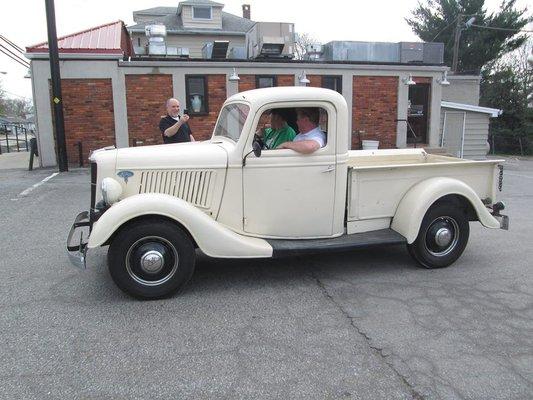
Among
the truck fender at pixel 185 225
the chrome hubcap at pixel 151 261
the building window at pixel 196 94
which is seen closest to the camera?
the truck fender at pixel 185 225

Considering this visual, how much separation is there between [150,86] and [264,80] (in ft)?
11.8

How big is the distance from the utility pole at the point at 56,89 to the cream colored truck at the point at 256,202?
30.6 feet

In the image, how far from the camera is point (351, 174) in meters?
4.86

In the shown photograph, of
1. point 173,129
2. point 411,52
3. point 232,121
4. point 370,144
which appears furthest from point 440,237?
point 411,52

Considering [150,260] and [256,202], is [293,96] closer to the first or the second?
[256,202]

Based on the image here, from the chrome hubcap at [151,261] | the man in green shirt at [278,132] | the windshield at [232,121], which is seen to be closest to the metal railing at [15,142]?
the windshield at [232,121]

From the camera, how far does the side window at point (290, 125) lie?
4.74m

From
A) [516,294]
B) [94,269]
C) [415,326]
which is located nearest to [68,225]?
[94,269]

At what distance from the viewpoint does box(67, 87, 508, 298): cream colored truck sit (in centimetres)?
423

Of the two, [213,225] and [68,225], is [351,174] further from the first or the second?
[68,225]

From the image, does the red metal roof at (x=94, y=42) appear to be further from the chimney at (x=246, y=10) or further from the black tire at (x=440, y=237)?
the chimney at (x=246, y=10)

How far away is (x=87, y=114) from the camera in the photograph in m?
14.5

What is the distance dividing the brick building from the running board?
1113 centimetres

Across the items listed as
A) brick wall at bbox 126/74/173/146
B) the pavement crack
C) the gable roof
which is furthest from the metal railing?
the pavement crack
